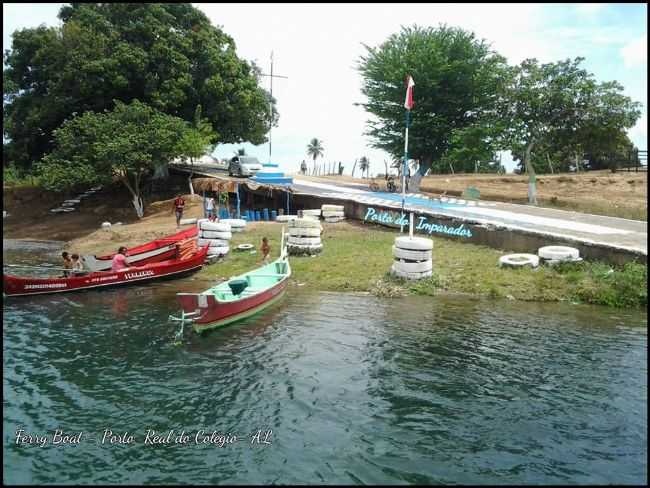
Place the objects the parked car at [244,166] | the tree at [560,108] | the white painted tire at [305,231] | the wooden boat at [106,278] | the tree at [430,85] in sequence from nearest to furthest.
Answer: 1. the wooden boat at [106,278]
2. the white painted tire at [305,231]
3. the tree at [560,108]
4. the tree at [430,85]
5. the parked car at [244,166]

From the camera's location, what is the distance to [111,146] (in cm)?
3397

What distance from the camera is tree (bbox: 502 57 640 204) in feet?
92.7

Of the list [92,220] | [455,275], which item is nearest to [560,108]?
[455,275]

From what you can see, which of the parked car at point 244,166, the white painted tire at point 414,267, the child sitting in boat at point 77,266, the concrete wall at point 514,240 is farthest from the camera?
the parked car at point 244,166

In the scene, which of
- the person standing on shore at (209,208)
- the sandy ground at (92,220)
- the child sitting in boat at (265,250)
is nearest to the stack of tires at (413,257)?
the child sitting in boat at (265,250)

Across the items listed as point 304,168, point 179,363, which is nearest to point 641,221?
point 179,363

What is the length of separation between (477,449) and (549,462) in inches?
42.9

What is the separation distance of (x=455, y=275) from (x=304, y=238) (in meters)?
6.98

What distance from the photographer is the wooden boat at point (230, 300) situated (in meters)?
14.0

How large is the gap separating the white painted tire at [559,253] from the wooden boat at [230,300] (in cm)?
928

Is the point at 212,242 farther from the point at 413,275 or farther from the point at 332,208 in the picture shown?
the point at 413,275

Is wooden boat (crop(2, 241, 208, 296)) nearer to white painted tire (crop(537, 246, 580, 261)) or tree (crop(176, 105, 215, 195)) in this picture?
white painted tire (crop(537, 246, 580, 261))

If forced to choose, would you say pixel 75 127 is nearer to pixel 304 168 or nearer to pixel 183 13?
pixel 183 13

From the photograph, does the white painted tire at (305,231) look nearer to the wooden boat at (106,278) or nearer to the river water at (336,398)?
the wooden boat at (106,278)
